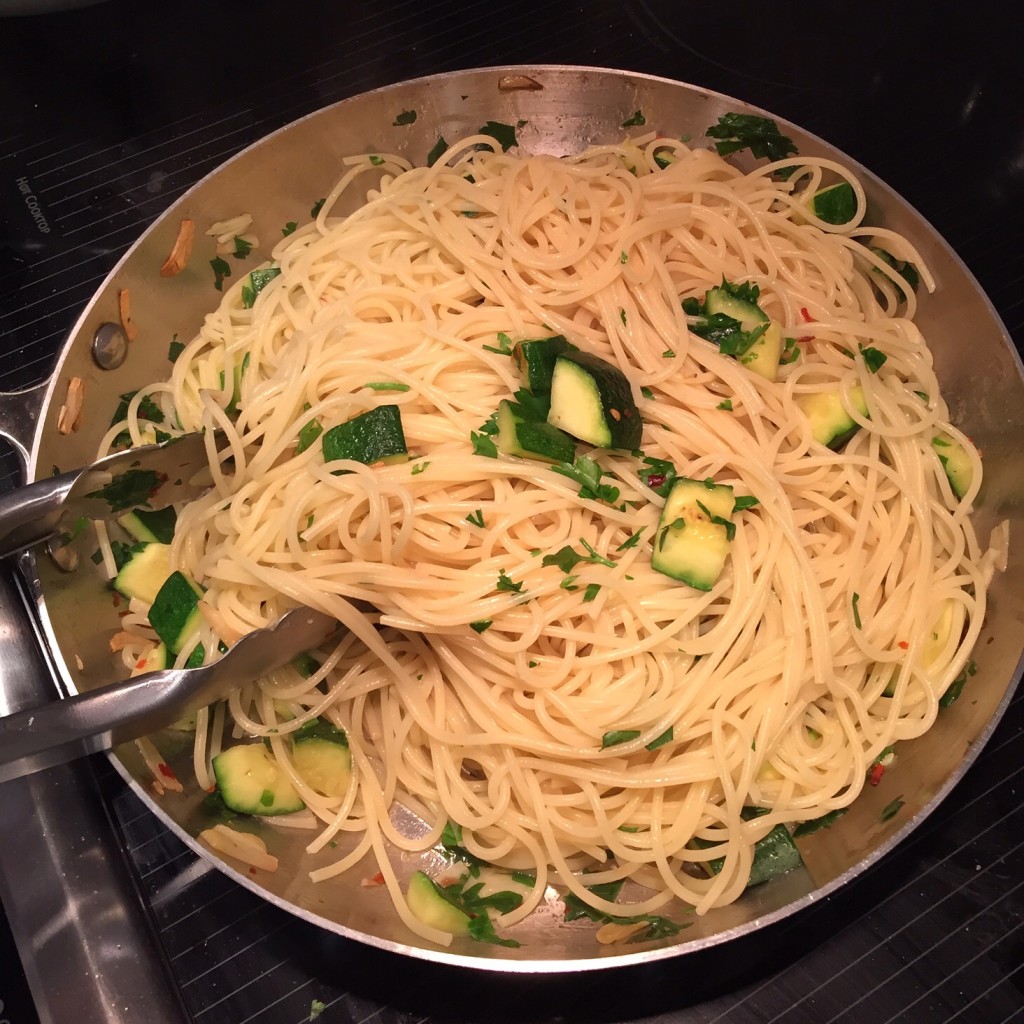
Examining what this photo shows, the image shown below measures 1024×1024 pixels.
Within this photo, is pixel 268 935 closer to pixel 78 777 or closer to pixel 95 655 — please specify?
pixel 78 777

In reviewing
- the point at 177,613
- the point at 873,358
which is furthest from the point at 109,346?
the point at 873,358

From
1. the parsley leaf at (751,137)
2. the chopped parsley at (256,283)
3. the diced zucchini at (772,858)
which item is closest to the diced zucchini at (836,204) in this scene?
the parsley leaf at (751,137)

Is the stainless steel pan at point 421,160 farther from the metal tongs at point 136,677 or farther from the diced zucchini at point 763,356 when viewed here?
the diced zucchini at point 763,356

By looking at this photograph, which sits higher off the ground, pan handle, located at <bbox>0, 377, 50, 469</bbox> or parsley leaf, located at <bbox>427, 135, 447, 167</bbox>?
parsley leaf, located at <bbox>427, 135, 447, 167</bbox>

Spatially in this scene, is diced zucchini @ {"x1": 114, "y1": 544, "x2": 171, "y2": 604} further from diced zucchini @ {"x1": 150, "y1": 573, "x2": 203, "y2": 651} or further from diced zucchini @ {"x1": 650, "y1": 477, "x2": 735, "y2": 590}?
diced zucchini @ {"x1": 650, "y1": 477, "x2": 735, "y2": 590}

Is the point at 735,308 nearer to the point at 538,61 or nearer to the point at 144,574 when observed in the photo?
the point at 538,61

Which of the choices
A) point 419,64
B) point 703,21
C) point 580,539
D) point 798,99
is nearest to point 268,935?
point 580,539

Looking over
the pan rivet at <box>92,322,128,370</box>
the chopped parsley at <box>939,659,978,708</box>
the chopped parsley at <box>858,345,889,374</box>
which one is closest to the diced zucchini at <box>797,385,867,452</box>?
the chopped parsley at <box>858,345,889,374</box>
